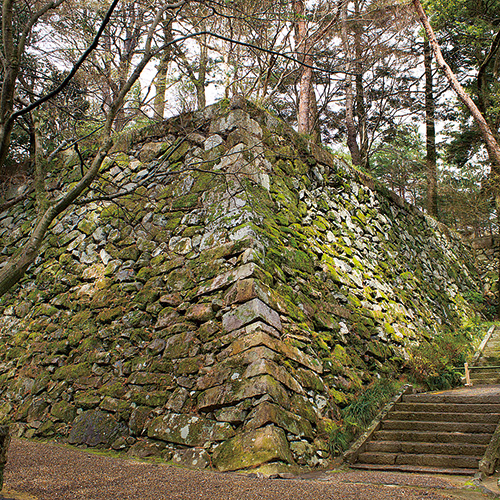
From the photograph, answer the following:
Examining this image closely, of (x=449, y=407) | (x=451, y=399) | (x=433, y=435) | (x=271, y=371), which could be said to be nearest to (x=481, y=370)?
(x=451, y=399)

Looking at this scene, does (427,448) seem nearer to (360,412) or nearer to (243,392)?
(360,412)

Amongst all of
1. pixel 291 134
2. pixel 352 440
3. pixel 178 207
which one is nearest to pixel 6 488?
pixel 352 440

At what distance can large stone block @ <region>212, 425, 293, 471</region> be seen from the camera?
3482 millimetres

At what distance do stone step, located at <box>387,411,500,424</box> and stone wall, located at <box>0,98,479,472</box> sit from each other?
1.91 feet

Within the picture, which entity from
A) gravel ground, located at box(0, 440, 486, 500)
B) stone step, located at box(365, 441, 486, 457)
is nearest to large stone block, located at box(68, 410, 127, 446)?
gravel ground, located at box(0, 440, 486, 500)

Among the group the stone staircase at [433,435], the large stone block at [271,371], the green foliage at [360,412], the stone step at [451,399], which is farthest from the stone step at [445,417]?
the large stone block at [271,371]

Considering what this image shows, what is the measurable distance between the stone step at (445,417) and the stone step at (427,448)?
55 centimetres

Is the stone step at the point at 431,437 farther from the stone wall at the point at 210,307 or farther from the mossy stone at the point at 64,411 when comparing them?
the mossy stone at the point at 64,411

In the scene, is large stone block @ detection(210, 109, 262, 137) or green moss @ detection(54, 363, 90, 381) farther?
large stone block @ detection(210, 109, 262, 137)

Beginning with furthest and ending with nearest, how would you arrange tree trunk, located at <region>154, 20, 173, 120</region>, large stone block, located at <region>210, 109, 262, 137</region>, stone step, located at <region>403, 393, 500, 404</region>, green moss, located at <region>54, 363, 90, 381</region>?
1. large stone block, located at <region>210, 109, 262, 137</region>
2. stone step, located at <region>403, 393, 500, 404</region>
3. green moss, located at <region>54, 363, 90, 381</region>
4. tree trunk, located at <region>154, 20, 173, 120</region>

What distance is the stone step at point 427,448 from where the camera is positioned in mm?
4312

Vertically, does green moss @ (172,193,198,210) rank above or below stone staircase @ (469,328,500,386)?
above

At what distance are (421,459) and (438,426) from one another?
0.79m

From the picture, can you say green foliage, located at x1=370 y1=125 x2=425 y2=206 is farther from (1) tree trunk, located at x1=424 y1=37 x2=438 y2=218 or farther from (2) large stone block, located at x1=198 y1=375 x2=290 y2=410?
(2) large stone block, located at x1=198 y1=375 x2=290 y2=410
